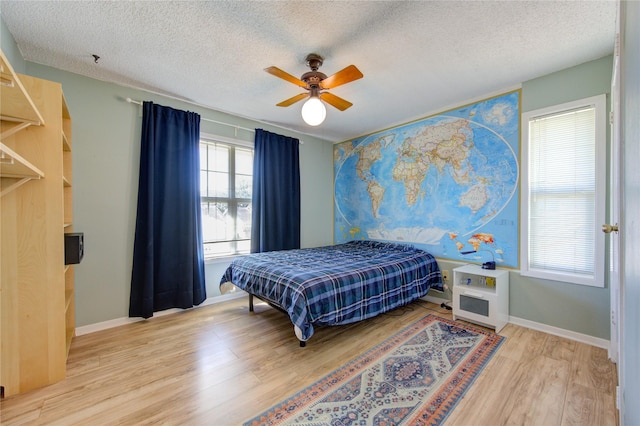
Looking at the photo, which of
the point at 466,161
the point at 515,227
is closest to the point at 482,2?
the point at 466,161

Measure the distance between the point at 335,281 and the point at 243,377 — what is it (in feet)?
3.41

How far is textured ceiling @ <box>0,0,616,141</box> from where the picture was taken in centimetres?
178

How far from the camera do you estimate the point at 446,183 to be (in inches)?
134

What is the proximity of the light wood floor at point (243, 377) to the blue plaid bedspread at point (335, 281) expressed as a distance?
12.0 inches

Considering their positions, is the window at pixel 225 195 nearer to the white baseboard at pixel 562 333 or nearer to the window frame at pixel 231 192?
the window frame at pixel 231 192

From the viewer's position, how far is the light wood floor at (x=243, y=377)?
5.08 feet

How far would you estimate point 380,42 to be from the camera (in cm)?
211

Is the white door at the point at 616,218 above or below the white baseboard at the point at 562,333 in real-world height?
above

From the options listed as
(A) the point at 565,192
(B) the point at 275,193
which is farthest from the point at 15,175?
(A) the point at 565,192

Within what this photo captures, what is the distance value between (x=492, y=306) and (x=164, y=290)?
11.8 feet

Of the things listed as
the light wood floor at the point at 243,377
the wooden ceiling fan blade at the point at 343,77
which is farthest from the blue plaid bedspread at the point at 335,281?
the wooden ceiling fan blade at the point at 343,77

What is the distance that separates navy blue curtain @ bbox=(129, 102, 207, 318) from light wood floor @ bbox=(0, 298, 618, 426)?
39 cm

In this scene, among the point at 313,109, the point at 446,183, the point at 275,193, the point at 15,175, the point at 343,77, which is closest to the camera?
the point at 15,175

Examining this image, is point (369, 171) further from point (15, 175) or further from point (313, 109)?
point (15, 175)
